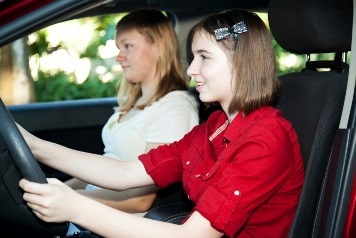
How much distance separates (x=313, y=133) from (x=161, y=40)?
108 centimetres

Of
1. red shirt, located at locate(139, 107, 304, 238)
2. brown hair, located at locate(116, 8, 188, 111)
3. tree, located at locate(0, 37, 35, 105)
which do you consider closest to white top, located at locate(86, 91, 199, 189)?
brown hair, located at locate(116, 8, 188, 111)

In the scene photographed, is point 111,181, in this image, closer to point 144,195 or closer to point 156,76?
point 144,195

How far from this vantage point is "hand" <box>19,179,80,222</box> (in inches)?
76.0

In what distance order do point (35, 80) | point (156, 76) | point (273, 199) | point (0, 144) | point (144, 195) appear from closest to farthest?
point (0, 144), point (273, 199), point (144, 195), point (156, 76), point (35, 80)

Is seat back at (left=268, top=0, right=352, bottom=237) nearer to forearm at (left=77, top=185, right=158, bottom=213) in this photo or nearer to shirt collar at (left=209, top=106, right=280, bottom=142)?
shirt collar at (left=209, top=106, right=280, bottom=142)

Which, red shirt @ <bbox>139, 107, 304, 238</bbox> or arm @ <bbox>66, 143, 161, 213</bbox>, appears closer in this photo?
red shirt @ <bbox>139, 107, 304, 238</bbox>

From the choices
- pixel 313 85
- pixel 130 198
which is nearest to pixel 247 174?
pixel 313 85

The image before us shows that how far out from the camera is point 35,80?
623 centimetres

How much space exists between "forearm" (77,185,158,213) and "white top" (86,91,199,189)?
0.15 m

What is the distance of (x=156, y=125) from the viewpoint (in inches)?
119

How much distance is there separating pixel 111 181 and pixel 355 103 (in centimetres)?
90

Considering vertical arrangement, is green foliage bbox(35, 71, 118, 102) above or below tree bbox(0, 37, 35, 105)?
below

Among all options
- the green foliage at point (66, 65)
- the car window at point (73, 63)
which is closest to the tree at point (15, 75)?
the car window at point (73, 63)

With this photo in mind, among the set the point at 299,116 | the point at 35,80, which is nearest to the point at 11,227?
the point at 299,116
